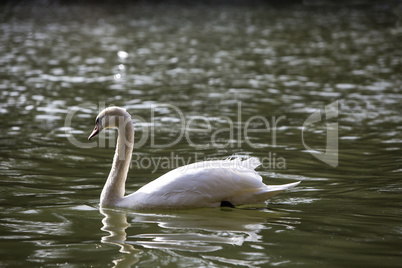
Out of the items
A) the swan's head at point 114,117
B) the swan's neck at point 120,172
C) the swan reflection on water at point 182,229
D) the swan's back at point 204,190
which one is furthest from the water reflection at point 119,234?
the swan's head at point 114,117

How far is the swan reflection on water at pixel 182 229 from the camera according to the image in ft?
17.3

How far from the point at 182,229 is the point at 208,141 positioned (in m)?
4.02

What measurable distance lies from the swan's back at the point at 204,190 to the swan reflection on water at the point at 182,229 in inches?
3.9

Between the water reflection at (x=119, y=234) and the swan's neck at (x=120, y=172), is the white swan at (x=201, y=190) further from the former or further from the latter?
the water reflection at (x=119, y=234)

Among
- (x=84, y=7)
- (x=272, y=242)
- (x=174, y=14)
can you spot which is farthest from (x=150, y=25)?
(x=272, y=242)

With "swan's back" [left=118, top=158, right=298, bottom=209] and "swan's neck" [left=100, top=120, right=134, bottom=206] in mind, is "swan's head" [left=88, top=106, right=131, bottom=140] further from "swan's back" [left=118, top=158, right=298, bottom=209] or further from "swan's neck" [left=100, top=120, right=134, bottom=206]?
"swan's back" [left=118, top=158, right=298, bottom=209]

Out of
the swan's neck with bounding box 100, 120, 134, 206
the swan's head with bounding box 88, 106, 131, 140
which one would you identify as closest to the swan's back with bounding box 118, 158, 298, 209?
the swan's neck with bounding box 100, 120, 134, 206

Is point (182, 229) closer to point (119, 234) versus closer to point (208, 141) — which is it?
point (119, 234)

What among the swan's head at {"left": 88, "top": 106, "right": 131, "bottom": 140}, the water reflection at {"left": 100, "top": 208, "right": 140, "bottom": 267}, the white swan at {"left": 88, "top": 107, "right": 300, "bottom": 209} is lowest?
the water reflection at {"left": 100, "top": 208, "right": 140, "bottom": 267}

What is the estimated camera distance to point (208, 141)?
9695 millimetres

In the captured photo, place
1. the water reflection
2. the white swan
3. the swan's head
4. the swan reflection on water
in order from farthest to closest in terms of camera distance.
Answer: the swan's head < the white swan < the swan reflection on water < the water reflection

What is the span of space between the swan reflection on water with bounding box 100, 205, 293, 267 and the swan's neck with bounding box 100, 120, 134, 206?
15 centimetres

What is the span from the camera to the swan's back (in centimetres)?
A: 630

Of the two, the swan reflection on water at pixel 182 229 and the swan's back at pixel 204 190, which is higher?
the swan's back at pixel 204 190
